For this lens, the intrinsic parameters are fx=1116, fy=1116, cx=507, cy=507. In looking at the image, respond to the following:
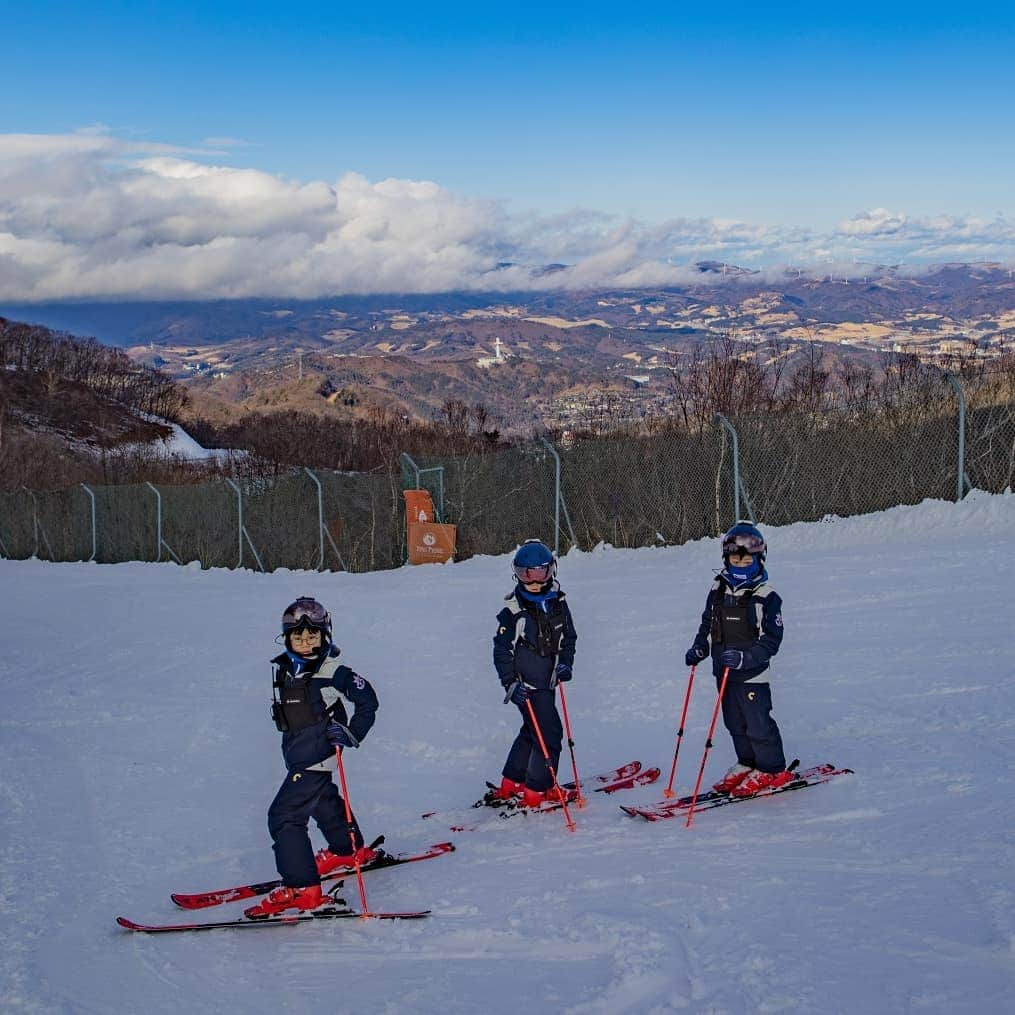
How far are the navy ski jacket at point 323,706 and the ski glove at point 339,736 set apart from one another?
1.3 inches

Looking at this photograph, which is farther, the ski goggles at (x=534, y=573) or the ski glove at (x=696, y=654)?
the ski glove at (x=696, y=654)

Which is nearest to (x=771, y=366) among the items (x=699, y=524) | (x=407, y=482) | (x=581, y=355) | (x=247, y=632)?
(x=699, y=524)

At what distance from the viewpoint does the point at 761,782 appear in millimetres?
6844

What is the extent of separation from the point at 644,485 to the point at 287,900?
14483 mm

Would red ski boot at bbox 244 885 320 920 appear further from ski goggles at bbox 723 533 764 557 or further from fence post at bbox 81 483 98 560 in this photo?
fence post at bbox 81 483 98 560

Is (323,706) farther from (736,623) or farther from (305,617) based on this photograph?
(736,623)

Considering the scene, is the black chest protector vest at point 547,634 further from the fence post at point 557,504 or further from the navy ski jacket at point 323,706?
the fence post at point 557,504

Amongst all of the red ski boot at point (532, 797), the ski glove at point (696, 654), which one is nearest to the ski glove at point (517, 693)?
the red ski boot at point (532, 797)

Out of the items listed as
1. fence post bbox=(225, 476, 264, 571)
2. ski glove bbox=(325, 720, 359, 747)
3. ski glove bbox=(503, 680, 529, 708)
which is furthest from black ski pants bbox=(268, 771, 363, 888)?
fence post bbox=(225, 476, 264, 571)

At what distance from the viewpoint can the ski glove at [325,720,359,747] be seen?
223 inches

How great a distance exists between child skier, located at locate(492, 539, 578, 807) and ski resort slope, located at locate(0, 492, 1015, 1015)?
1.20 ft

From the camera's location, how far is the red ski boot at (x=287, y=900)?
5590 millimetres

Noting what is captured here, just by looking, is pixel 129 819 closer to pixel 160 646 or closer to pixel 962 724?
pixel 962 724

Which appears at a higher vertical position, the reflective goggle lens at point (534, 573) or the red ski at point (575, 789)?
the reflective goggle lens at point (534, 573)
